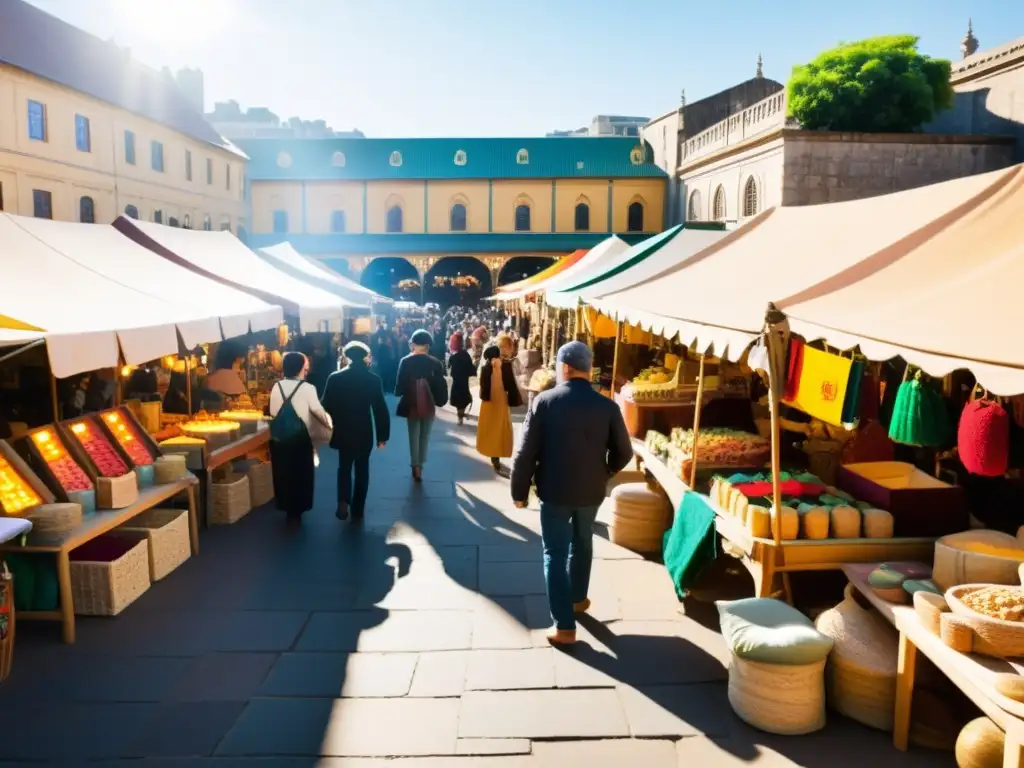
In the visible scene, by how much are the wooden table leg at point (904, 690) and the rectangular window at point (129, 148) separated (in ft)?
108

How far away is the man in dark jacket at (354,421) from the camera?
7227 mm

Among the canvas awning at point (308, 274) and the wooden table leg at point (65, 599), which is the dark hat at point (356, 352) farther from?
the canvas awning at point (308, 274)

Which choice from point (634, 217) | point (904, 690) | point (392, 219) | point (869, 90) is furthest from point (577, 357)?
point (392, 219)

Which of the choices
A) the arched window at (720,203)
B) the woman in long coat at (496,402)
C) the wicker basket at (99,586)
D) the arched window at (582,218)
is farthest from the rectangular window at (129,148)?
the wicker basket at (99,586)

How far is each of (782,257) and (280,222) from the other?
3879 centimetres

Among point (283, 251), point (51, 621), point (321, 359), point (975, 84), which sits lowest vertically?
point (51, 621)

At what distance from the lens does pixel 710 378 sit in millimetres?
7992

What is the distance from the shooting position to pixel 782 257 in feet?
19.4

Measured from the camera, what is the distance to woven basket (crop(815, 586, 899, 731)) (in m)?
3.79

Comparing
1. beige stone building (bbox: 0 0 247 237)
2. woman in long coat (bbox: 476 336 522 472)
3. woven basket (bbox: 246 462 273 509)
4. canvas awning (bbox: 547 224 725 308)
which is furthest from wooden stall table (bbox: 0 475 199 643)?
beige stone building (bbox: 0 0 247 237)

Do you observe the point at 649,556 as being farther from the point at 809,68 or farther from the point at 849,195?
the point at 809,68

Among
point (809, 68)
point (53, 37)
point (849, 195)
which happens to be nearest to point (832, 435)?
point (849, 195)

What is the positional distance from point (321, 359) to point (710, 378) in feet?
23.5

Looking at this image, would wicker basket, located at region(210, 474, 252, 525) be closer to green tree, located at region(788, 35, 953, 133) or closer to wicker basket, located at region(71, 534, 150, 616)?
wicker basket, located at region(71, 534, 150, 616)
